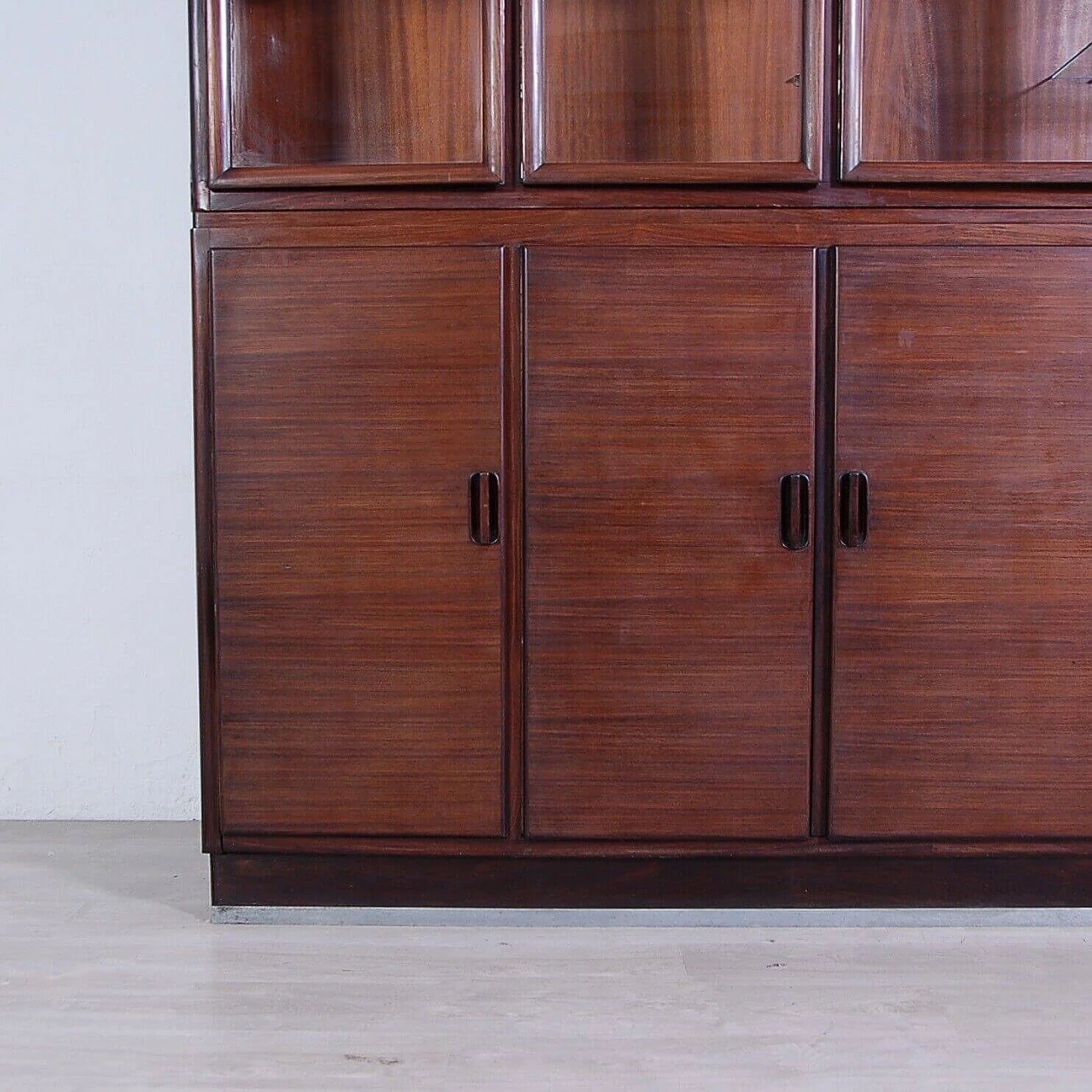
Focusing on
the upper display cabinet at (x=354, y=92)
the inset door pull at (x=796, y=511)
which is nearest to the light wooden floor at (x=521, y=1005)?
the inset door pull at (x=796, y=511)

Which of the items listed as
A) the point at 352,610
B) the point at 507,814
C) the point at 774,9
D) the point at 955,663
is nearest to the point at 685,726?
the point at 507,814

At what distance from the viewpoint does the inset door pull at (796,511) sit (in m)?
2.22

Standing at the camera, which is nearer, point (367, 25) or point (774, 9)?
point (774, 9)

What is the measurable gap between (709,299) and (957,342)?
496 millimetres

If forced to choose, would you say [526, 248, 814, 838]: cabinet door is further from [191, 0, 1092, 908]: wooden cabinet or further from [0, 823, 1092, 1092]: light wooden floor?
[0, 823, 1092, 1092]: light wooden floor

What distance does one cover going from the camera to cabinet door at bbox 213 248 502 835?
222cm

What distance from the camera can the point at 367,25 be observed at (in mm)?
2330

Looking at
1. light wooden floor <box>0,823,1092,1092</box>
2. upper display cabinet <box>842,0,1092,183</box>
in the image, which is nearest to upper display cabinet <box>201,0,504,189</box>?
upper display cabinet <box>842,0,1092,183</box>

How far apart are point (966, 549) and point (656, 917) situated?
3.21ft

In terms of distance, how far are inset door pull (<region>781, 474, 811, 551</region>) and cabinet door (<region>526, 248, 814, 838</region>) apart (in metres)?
Result: 0.01

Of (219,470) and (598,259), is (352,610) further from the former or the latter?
(598,259)

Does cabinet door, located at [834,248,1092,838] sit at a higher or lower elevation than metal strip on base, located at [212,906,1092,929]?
higher

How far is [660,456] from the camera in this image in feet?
7.31

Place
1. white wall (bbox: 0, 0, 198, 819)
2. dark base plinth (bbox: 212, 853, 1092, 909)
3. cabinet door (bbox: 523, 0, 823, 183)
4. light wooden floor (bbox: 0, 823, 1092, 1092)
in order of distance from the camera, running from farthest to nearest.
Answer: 1. white wall (bbox: 0, 0, 198, 819)
2. dark base plinth (bbox: 212, 853, 1092, 909)
3. cabinet door (bbox: 523, 0, 823, 183)
4. light wooden floor (bbox: 0, 823, 1092, 1092)
